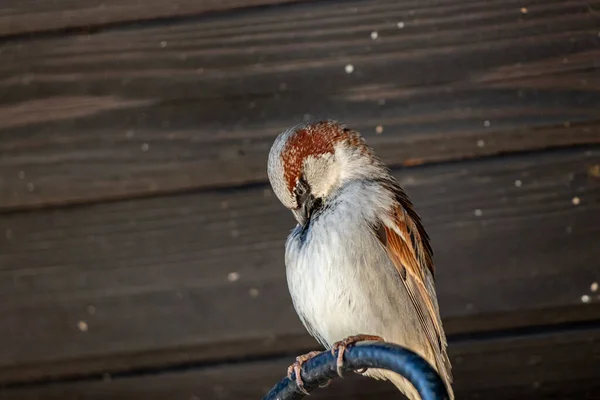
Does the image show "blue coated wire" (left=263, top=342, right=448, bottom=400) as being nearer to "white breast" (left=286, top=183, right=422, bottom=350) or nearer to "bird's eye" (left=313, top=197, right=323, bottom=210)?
"white breast" (left=286, top=183, right=422, bottom=350)

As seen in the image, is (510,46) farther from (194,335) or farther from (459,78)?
(194,335)

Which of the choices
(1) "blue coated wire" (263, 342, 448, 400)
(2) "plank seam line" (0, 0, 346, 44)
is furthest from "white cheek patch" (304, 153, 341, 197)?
(1) "blue coated wire" (263, 342, 448, 400)

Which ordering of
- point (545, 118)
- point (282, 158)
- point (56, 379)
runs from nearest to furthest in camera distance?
point (282, 158), point (545, 118), point (56, 379)

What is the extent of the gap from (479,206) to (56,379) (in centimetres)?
79

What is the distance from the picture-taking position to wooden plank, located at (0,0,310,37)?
150cm

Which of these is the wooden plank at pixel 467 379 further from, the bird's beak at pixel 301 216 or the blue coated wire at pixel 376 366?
the blue coated wire at pixel 376 366

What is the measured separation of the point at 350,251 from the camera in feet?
4.12

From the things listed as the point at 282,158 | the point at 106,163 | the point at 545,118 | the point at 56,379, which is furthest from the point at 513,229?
the point at 56,379

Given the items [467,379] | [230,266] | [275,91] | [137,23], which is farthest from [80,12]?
[467,379]

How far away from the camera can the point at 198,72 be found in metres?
1.52

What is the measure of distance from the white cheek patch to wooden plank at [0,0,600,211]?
132 millimetres

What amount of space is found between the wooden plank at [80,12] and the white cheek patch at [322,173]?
330 millimetres

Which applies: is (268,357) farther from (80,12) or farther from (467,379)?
(80,12)

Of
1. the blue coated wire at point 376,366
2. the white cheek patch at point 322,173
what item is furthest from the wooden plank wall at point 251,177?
the blue coated wire at point 376,366
